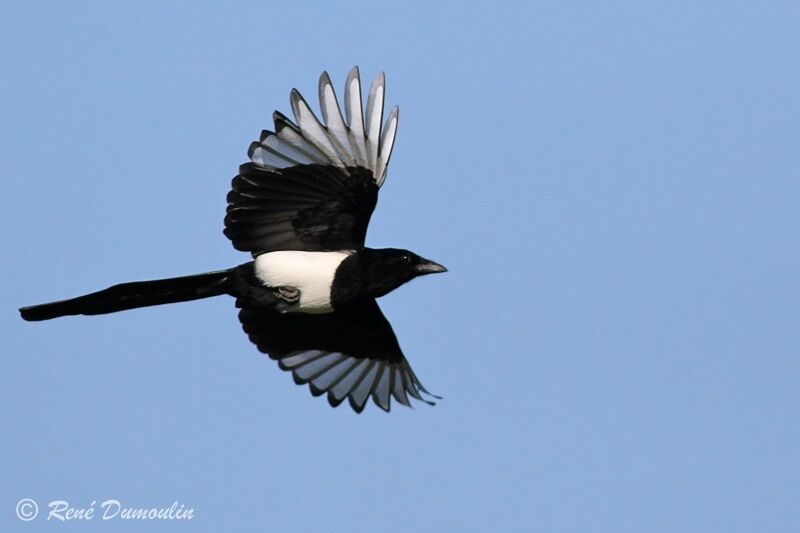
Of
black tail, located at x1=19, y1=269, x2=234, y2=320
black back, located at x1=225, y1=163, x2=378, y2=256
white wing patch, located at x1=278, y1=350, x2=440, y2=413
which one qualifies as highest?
black back, located at x1=225, y1=163, x2=378, y2=256

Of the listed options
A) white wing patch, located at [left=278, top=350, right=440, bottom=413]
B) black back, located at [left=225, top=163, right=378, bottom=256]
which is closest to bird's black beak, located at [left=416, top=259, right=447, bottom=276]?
black back, located at [left=225, top=163, right=378, bottom=256]

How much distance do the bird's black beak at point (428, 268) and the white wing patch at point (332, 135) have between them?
0.69 metres

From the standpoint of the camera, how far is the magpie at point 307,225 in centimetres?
946

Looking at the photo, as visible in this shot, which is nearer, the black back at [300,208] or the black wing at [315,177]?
the black wing at [315,177]

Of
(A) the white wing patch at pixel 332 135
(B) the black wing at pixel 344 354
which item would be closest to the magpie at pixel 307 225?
(A) the white wing patch at pixel 332 135

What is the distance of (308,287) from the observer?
31.7 ft

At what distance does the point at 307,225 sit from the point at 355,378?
1.41 meters

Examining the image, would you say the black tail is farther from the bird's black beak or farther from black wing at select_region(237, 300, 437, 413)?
the bird's black beak

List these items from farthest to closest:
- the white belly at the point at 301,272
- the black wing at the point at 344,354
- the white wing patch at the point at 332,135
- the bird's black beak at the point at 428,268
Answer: the black wing at the point at 344,354, the bird's black beak at the point at 428,268, the white belly at the point at 301,272, the white wing patch at the point at 332,135

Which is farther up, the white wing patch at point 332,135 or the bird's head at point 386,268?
the white wing patch at point 332,135

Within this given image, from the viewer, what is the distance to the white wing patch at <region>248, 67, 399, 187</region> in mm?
9422

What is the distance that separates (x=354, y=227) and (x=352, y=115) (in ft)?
2.49

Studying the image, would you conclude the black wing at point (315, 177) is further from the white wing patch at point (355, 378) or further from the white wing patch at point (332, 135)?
the white wing patch at point (355, 378)

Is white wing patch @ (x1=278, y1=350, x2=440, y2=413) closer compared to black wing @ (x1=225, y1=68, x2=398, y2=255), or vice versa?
black wing @ (x1=225, y1=68, x2=398, y2=255)
